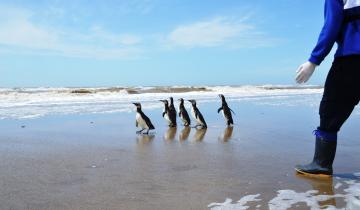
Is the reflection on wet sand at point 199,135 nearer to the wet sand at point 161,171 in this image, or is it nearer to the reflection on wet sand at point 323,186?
the wet sand at point 161,171

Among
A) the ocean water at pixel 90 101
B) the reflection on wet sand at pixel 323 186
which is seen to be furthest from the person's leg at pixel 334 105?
the ocean water at pixel 90 101

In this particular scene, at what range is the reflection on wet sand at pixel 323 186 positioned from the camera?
9.84ft

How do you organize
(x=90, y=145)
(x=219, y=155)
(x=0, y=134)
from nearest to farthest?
(x=219, y=155) < (x=90, y=145) < (x=0, y=134)

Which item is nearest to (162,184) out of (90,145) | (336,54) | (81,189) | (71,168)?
(81,189)

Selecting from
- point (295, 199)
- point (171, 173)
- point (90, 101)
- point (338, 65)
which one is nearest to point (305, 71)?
point (338, 65)

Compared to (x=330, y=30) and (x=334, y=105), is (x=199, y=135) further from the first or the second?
(x=330, y=30)

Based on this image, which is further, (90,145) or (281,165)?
(90,145)

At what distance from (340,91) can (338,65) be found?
210mm

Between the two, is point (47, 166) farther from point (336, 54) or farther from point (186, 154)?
point (336, 54)

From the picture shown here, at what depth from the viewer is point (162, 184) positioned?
11.7ft

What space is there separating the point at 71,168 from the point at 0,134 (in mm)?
3909

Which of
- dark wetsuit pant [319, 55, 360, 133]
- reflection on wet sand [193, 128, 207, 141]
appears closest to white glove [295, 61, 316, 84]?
dark wetsuit pant [319, 55, 360, 133]

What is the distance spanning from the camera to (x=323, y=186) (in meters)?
3.49

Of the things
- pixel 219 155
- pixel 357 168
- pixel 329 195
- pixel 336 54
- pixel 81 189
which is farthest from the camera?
pixel 219 155
